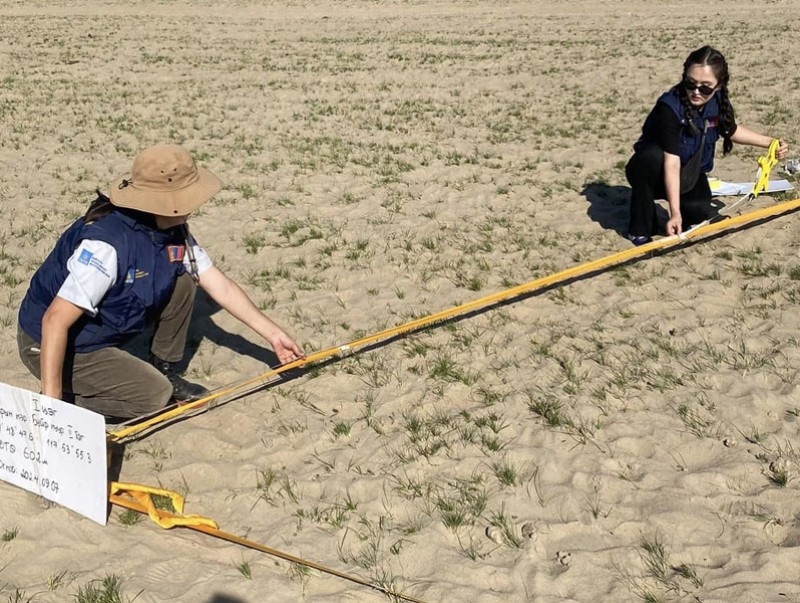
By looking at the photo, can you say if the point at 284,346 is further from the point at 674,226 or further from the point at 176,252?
the point at 674,226

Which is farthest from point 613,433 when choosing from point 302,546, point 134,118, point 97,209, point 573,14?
point 573,14

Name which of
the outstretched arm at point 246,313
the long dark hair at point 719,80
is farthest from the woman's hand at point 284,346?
the long dark hair at point 719,80

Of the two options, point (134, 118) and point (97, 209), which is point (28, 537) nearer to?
point (97, 209)

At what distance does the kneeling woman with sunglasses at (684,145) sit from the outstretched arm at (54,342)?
4130 millimetres

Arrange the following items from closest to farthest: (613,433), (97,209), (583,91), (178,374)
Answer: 1. (97,209)
2. (613,433)
3. (178,374)
4. (583,91)

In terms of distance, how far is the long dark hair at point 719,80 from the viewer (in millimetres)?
5156

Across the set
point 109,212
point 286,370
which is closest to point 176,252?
point 109,212

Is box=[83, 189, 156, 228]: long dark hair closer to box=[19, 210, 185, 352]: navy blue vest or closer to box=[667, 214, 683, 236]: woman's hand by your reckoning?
box=[19, 210, 185, 352]: navy blue vest

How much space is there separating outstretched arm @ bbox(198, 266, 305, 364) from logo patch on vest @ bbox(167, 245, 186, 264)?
0.57 feet

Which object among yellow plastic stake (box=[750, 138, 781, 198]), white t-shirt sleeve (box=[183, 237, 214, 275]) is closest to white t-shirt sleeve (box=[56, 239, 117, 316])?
white t-shirt sleeve (box=[183, 237, 214, 275])

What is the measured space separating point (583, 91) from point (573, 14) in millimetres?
18141

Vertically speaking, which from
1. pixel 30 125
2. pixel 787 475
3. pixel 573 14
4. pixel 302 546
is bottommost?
pixel 302 546

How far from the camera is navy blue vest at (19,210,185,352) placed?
11.1ft

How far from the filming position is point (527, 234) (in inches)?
251
